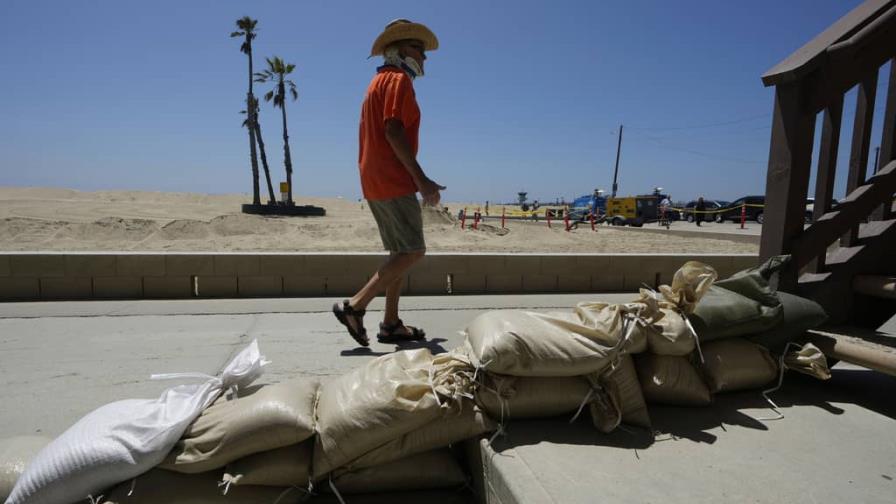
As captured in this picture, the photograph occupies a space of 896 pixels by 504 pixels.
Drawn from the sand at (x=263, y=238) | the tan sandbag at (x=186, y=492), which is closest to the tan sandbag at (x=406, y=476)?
the tan sandbag at (x=186, y=492)

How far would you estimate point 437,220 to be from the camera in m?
21.9

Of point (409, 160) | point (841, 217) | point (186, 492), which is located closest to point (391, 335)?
point (409, 160)

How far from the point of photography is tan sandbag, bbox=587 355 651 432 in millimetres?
1894

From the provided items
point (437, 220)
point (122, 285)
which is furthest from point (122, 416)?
point (437, 220)

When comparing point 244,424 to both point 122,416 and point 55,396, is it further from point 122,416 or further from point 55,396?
point 55,396

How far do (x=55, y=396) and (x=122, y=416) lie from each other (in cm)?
116

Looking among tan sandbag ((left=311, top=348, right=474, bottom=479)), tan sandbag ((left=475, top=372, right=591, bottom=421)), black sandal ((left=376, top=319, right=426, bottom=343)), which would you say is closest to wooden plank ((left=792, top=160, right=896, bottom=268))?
tan sandbag ((left=475, top=372, right=591, bottom=421))

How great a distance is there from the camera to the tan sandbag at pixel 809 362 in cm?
218

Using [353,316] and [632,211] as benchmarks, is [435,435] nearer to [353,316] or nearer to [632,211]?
[353,316]

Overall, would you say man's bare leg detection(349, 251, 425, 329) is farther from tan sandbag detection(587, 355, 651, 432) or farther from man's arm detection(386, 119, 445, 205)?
tan sandbag detection(587, 355, 651, 432)

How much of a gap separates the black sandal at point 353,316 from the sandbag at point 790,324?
6.91 ft

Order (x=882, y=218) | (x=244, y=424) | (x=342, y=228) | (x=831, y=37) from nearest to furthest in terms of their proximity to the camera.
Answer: (x=244, y=424) < (x=831, y=37) < (x=882, y=218) < (x=342, y=228)

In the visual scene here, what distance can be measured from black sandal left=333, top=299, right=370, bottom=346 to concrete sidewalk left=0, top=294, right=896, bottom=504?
103 mm

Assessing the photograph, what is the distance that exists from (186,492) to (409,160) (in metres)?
1.96
